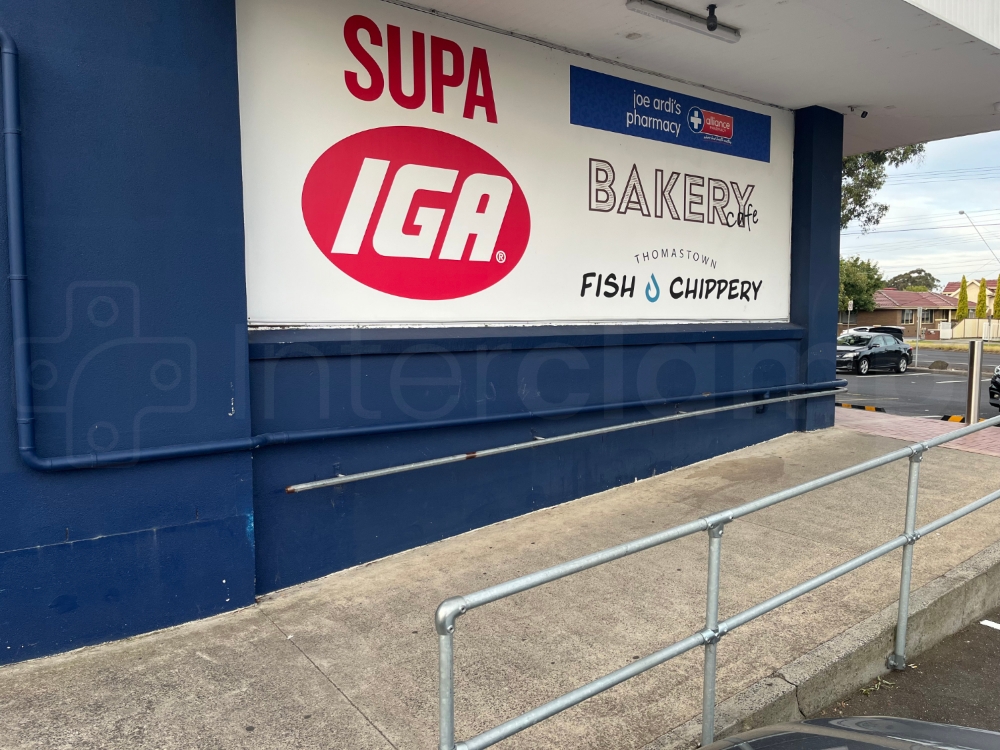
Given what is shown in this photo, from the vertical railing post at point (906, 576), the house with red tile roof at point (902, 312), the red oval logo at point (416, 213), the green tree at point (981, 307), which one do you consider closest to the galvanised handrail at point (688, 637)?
the vertical railing post at point (906, 576)

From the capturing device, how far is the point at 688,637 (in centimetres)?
303

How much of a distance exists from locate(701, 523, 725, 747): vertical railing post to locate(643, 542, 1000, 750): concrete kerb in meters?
0.13

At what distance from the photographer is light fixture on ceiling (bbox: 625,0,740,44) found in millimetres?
4863

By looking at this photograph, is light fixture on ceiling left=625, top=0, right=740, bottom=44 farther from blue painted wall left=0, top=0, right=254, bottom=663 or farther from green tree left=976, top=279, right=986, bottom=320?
green tree left=976, top=279, right=986, bottom=320

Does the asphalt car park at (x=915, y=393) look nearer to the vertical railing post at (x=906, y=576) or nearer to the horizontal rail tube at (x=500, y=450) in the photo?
the horizontal rail tube at (x=500, y=450)

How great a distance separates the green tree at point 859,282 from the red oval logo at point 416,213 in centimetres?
5494

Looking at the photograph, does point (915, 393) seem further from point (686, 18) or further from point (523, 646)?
point (523, 646)

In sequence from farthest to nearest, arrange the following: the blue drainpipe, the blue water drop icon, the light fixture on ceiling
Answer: the blue water drop icon < the light fixture on ceiling < the blue drainpipe

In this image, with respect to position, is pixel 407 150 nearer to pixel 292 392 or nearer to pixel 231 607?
pixel 292 392

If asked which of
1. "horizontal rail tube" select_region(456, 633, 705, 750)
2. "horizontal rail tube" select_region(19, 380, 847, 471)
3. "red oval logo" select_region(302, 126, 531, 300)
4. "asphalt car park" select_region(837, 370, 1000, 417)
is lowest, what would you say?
"asphalt car park" select_region(837, 370, 1000, 417)

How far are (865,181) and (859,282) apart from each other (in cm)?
4262

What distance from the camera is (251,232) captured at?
4176 mm

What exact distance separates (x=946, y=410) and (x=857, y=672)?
1199 centimetres

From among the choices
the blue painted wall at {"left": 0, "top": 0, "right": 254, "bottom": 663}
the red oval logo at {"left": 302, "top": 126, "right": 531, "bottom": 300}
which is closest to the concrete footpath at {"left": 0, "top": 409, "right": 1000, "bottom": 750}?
the blue painted wall at {"left": 0, "top": 0, "right": 254, "bottom": 663}
